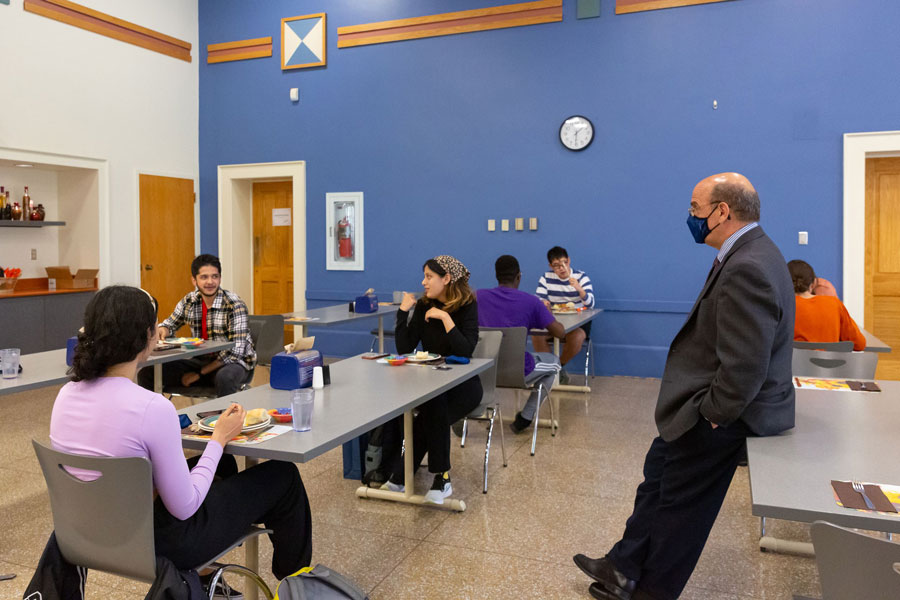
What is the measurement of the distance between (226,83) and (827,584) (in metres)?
8.51

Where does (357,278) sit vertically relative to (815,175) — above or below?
below

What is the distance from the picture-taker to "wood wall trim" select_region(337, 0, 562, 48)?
706cm

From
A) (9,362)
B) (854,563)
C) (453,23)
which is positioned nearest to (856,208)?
(453,23)

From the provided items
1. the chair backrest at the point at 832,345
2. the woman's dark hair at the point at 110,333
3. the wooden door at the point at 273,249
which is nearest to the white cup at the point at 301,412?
the woman's dark hair at the point at 110,333

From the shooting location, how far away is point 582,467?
4.15 meters

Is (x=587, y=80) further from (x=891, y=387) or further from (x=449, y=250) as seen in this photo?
(x=891, y=387)

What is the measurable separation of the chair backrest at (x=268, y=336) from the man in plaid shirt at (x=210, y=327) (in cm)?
59

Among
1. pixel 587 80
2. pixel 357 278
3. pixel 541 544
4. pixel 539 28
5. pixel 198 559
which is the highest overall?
pixel 539 28

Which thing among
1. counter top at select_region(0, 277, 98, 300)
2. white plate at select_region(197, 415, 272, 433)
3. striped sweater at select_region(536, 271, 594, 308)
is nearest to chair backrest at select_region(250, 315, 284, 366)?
striped sweater at select_region(536, 271, 594, 308)

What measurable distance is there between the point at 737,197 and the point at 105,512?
78.3 inches

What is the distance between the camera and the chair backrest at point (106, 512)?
1729 mm

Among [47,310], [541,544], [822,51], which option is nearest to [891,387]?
[541,544]

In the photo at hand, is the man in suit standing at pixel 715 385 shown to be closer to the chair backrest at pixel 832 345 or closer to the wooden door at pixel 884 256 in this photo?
the chair backrest at pixel 832 345

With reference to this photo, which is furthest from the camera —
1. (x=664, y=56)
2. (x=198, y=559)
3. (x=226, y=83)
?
(x=226, y=83)
